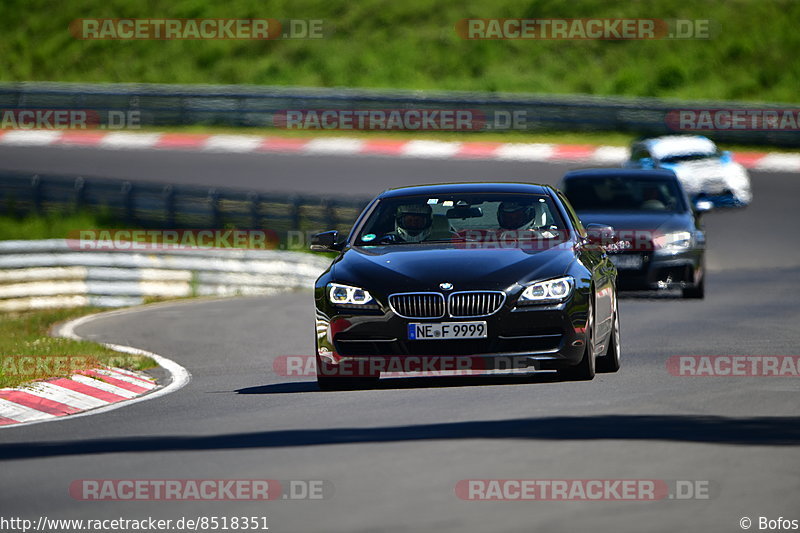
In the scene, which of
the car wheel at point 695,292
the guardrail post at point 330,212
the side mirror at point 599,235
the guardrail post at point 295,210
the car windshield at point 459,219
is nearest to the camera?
the car windshield at point 459,219

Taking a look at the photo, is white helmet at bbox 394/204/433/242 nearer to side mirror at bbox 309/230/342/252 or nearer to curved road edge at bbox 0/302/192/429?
side mirror at bbox 309/230/342/252

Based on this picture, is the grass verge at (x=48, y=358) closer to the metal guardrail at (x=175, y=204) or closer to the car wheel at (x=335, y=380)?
the car wheel at (x=335, y=380)

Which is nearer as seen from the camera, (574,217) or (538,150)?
(574,217)

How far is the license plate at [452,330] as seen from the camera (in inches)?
385

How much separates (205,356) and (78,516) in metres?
7.72

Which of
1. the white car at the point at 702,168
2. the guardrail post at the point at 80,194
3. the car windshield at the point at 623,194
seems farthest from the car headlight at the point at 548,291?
the guardrail post at the point at 80,194

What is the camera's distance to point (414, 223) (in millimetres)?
10984

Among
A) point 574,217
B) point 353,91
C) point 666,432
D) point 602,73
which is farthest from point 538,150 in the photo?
point 666,432

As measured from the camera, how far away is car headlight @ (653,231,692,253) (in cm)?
1733

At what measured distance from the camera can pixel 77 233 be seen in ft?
87.4

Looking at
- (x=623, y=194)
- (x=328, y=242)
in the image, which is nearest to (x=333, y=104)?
(x=623, y=194)

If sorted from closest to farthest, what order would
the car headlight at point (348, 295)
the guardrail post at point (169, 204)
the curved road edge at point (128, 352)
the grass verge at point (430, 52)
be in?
the car headlight at point (348, 295)
the curved road edge at point (128, 352)
the guardrail post at point (169, 204)
the grass verge at point (430, 52)

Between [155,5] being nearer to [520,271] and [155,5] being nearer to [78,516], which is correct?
[520,271]

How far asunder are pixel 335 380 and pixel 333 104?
26.0 meters
